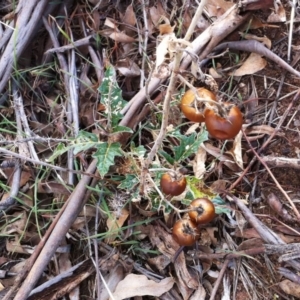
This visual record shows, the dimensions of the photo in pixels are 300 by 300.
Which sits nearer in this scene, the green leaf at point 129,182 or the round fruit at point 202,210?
the round fruit at point 202,210

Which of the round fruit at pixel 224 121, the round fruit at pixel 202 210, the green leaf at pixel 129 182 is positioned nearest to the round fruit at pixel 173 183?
the round fruit at pixel 202 210

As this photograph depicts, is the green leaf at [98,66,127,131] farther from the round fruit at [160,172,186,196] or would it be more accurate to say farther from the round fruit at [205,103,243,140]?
the round fruit at [205,103,243,140]

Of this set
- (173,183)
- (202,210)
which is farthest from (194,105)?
(202,210)

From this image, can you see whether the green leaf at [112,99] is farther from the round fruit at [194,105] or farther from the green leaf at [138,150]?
the round fruit at [194,105]

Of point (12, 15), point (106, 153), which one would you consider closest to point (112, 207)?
point (106, 153)

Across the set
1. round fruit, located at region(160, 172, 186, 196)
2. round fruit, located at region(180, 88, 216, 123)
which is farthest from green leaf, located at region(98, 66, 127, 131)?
round fruit, located at region(180, 88, 216, 123)

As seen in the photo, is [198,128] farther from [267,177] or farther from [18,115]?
[18,115]
